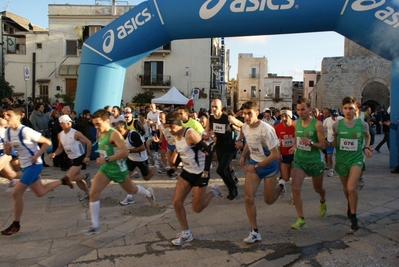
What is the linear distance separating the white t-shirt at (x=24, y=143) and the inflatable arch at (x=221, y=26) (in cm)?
539

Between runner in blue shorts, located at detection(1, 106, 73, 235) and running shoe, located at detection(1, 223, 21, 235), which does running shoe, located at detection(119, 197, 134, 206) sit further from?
running shoe, located at detection(1, 223, 21, 235)

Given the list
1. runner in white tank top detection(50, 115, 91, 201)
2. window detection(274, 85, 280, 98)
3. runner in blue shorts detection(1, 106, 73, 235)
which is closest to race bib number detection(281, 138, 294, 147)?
runner in white tank top detection(50, 115, 91, 201)

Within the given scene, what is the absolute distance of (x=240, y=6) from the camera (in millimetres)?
9078

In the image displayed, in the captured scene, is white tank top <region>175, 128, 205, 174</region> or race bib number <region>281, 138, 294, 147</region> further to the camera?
race bib number <region>281, 138, 294, 147</region>

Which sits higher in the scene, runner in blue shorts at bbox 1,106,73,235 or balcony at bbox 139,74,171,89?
balcony at bbox 139,74,171,89

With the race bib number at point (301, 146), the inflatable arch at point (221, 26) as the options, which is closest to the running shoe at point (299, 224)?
the race bib number at point (301, 146)

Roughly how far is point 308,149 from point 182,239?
6.82ft

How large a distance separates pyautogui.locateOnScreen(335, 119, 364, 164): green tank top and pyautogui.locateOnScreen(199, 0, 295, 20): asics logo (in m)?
4.63

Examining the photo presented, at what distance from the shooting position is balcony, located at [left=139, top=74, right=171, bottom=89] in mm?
31936

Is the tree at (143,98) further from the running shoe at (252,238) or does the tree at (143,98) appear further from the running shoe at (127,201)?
the running shoe at (252,238)

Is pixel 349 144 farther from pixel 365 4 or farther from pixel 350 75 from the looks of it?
pixel 350 75

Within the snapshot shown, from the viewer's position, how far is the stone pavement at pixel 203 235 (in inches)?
161

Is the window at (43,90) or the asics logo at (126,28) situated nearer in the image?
the asics logo at (126,28)

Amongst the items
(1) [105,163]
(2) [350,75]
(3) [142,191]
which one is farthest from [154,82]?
(1) [105,163]
